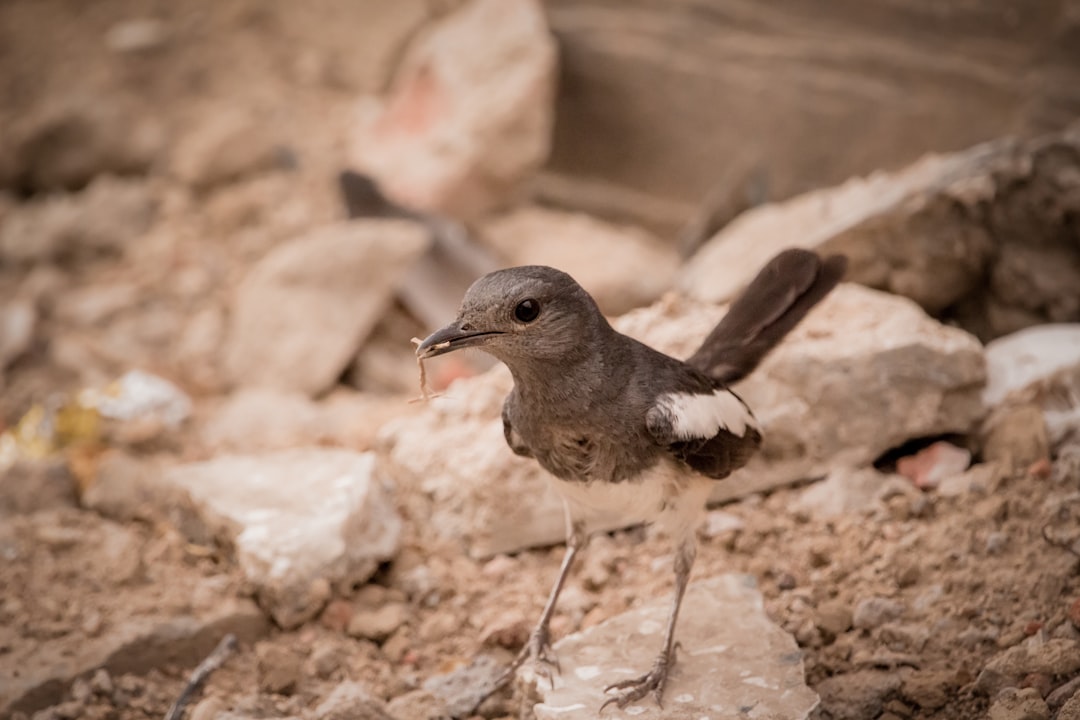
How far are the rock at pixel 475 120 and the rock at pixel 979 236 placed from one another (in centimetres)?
229

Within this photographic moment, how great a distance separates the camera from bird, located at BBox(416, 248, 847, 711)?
3191mm

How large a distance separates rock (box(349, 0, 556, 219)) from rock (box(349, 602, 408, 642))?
3411 millimetres

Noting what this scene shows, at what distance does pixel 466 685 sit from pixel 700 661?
0.80 m

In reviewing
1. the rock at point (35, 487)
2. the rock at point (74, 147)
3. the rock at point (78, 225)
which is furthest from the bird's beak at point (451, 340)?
the rock at point (74, 147)

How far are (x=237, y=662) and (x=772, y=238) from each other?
321 cm

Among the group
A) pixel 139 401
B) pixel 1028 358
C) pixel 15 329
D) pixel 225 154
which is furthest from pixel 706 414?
pixel 225 154

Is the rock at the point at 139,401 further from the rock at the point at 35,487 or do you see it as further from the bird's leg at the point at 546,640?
the bird's leg at the point at 546,640

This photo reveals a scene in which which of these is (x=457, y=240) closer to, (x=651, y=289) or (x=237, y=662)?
(x=651, y=289)

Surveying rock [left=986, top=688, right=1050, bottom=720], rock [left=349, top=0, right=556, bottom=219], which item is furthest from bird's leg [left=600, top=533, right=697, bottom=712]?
rock [left=349, top=0, right=556, bottom=219]

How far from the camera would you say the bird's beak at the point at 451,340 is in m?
3.08

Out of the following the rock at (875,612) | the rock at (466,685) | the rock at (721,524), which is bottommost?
the rock at (721,524)

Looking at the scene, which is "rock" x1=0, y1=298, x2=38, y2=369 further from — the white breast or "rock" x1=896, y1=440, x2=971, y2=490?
"rock" x1=896, y1=440, x2=971, y2=490

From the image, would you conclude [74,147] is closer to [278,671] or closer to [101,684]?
[101,684]

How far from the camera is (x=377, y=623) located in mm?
4039
